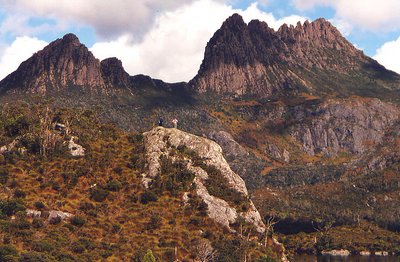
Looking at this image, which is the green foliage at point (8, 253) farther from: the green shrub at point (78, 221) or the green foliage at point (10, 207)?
the green shrub at point (78, 221)

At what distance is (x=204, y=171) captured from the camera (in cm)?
15512

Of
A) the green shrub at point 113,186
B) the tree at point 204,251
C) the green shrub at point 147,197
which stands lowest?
the tree at point 204,251

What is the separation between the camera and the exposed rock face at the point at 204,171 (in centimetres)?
14238

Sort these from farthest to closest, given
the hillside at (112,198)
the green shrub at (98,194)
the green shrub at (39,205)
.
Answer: the green shrub at (98,194) → the green shrub at (39,205) → the hillside at (112,198)

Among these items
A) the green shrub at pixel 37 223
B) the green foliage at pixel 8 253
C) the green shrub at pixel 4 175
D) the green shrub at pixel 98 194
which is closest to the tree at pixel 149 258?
the green foliage at pixel 8 253

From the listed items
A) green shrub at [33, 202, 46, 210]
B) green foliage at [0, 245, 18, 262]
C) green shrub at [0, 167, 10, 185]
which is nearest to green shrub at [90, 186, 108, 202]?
green shrub at [33, 202, 46, 210]

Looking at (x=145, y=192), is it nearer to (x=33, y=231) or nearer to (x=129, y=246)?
(x=129, y=246)

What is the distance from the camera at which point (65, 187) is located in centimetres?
13562

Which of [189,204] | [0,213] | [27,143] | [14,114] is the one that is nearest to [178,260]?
[189,204]

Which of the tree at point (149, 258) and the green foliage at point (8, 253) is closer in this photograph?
the green foliage at point (8, 253)

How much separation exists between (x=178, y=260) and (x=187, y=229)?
1219cm

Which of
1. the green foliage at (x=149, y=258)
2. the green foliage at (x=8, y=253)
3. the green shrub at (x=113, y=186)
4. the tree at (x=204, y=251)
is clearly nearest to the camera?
the green foliage at (x=8, y=253)

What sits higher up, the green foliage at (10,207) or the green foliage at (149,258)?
the green foliage at (10,207)

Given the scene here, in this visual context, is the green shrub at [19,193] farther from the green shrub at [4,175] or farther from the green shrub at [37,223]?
the green shrub at [37,223]
